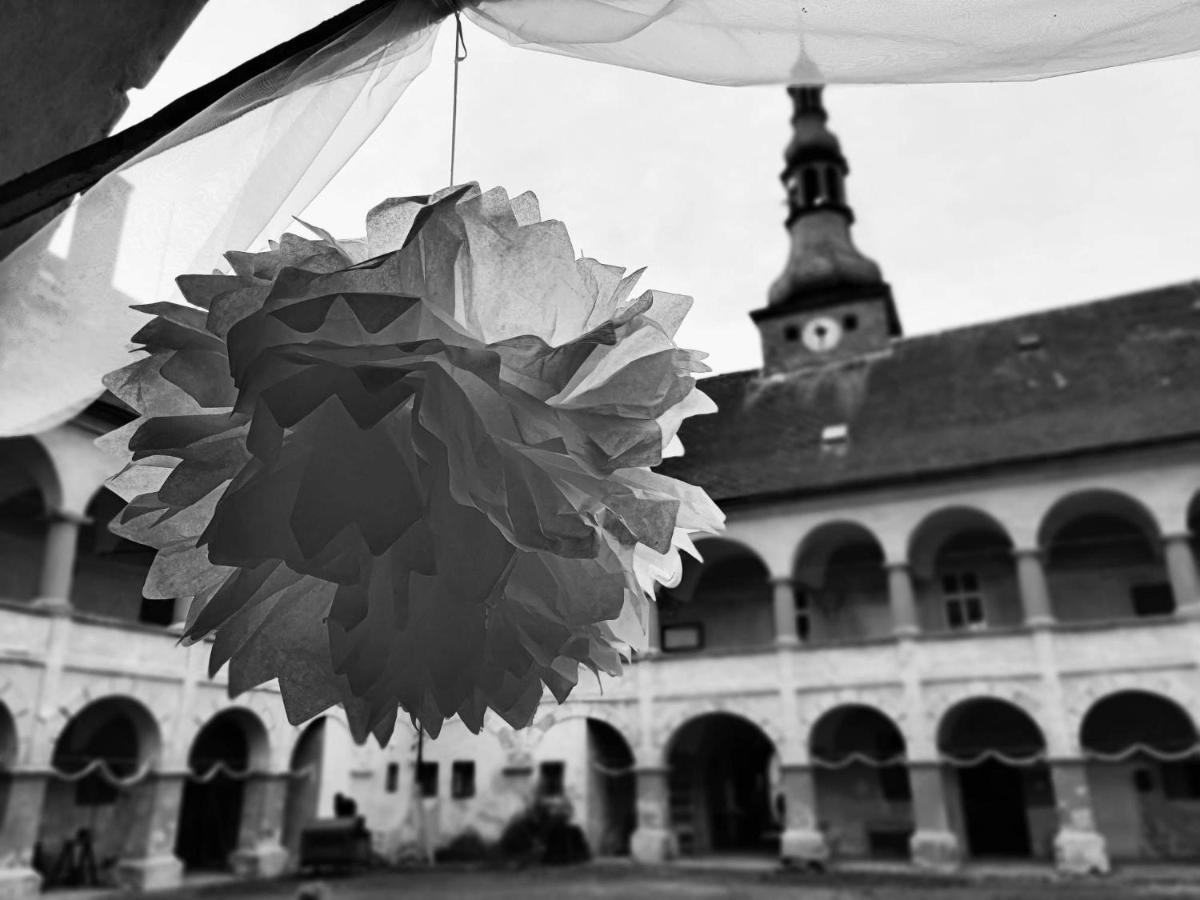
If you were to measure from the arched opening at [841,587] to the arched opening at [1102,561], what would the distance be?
2415 millimetres

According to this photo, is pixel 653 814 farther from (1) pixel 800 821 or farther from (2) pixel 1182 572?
(2) pixel 1182 572

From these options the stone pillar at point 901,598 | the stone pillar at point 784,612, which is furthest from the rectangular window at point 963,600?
the stone pillar at point 784,612

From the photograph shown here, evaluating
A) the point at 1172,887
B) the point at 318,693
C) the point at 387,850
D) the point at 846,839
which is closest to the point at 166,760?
the point at 387,850

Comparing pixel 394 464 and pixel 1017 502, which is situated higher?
pixel 1017 502

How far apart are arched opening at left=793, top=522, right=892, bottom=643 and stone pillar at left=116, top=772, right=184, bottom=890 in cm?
856

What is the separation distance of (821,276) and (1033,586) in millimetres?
7322

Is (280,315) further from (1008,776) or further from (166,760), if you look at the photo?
(1008,776)

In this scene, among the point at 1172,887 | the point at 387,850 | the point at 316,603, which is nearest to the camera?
the point at 316,603

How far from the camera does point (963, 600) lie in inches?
569

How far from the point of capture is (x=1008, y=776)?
14172 millimetres

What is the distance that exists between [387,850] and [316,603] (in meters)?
4.82

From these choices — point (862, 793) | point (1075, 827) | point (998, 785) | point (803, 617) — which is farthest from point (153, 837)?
point (998, 785)

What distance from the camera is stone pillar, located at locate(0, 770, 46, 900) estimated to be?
946cm

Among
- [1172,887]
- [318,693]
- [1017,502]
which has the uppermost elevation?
[1017,502]
